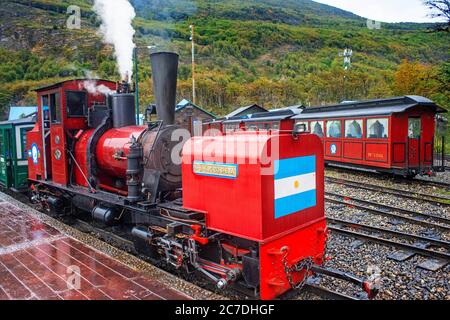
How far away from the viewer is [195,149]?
4.77 meters

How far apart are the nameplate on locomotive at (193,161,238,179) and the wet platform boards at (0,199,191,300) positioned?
1499mm

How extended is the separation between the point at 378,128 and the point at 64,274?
12.5 metres

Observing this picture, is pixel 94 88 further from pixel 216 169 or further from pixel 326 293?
pixel 326 293

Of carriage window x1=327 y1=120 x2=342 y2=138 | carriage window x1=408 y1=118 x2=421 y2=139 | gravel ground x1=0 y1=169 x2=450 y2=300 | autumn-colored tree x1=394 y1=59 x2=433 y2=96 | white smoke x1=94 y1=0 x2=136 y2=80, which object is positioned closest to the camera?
gravel ground x1=0 y1=169 x2=450 y2=300

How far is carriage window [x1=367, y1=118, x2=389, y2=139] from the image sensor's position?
1341cm

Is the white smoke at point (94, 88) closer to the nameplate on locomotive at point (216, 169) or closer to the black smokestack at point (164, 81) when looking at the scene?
the black smokestack at point (164, 81)

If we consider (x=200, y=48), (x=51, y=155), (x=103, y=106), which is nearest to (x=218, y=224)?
(x=103, y=106)

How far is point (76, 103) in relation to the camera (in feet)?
25.5

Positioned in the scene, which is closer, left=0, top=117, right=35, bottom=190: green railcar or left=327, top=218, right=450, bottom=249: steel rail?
left=327, top=218, right=450, bottom=249: steel rail

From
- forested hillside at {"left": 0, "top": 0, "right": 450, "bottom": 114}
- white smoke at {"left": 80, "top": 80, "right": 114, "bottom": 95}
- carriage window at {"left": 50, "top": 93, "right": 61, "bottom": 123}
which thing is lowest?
carriage window at {"left": 50, "top": 93, "right": 61, "bottom": 123}

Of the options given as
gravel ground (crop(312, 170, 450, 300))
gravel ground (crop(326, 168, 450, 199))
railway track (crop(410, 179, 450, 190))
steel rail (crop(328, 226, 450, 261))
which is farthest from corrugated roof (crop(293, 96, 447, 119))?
steel rail (crop(328, 226, 450, 261))

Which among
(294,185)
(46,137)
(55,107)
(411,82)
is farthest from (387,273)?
(411,82)

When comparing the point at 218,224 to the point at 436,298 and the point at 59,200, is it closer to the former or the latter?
the point at 436,298

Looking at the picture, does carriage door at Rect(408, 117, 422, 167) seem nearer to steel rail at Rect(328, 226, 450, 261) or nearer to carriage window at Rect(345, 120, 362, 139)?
carriage window at Rect(345, 120, 362, 139)
